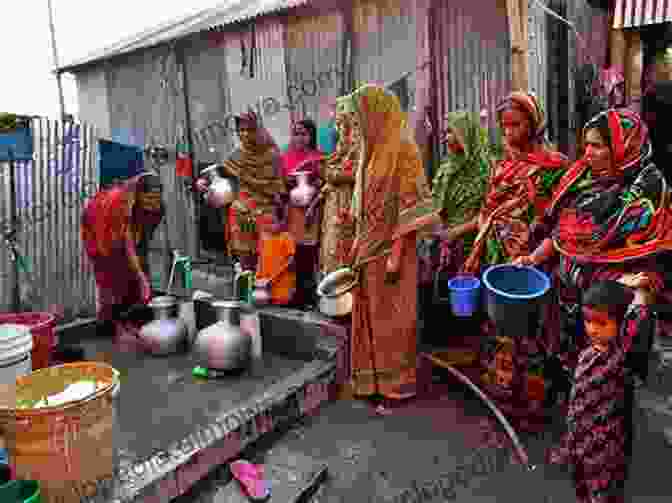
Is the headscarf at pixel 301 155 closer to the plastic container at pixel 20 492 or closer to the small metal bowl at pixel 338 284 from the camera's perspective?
the small metal bowl at pixel 338 284

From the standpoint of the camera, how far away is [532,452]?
328 centimetres

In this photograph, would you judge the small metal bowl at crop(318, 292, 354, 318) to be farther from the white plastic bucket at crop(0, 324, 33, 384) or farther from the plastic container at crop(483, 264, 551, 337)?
the white plastic bucket at crop(0, 324, 33, 384)

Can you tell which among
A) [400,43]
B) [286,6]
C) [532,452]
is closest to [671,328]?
[532,452]

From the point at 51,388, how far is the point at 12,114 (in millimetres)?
3082

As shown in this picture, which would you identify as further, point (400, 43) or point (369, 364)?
point (400, 43)

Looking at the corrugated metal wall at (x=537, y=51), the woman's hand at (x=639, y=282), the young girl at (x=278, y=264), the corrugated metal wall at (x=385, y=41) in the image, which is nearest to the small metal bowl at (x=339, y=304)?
the young girl at (x=278, y=264)

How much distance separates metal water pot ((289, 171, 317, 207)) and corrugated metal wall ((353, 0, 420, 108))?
1.66 metres

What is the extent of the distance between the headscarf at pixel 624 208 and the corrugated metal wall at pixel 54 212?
5287 millimetres

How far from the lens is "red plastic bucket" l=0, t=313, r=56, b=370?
3.80 metres

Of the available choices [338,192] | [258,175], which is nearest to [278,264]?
[258,175]

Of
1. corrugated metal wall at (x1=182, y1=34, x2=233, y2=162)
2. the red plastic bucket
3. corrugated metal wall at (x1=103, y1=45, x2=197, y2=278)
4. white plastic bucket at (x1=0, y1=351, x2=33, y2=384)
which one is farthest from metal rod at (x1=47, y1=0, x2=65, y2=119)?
white plastic bucket at (x1=0, y1=351, x2=33, y2=384)

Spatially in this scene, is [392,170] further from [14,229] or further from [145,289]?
[14,229]

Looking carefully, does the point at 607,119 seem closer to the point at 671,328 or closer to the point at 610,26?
the point at 671,328

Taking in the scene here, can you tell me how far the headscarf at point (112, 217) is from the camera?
4902 millimetres
